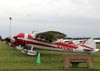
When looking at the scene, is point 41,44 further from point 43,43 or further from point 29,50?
point 29,50

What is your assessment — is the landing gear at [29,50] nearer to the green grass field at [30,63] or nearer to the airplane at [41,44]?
the airplane at [41,44]

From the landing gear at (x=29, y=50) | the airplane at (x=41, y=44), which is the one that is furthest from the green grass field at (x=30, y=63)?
the airplane at (x=41, y=44)

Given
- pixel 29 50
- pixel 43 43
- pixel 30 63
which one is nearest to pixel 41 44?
pixel 43 43

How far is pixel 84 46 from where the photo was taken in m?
35.9

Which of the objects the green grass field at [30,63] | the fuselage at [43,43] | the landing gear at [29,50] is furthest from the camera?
the fuselage at [43,43]

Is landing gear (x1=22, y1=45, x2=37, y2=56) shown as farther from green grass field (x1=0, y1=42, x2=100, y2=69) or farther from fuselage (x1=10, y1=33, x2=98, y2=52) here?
green grass field (x1=0, y1=42, x2=100, y2=69)

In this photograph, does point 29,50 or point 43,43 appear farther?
point 43,43

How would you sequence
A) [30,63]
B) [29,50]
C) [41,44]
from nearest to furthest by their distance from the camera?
[30,63]
[29,50]
[41,44]

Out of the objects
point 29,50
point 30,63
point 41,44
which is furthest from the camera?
point 41,44

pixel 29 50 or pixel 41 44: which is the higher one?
pixel 41 44

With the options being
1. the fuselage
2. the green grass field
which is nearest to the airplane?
the fuselage

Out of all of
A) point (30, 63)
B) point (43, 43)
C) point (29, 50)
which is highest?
point (43, 43)

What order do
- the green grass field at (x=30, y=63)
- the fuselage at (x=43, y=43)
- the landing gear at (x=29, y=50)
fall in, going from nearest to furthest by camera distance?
the green grass field at (x=30, y=63) → the landing gear at (x=29, y=50) → the fuselage at (x=43, y=43)

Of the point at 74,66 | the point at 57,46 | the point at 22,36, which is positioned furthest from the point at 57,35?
the point at 74,66
